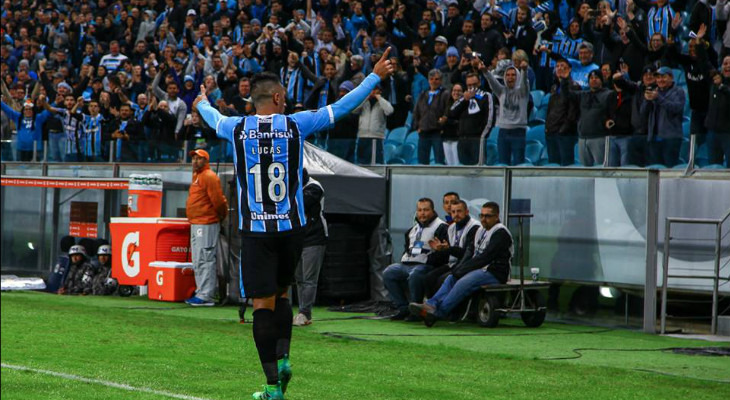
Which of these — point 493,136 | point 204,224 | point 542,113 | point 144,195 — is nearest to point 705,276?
point 493,136

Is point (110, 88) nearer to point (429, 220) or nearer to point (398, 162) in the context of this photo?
point (398, 162)

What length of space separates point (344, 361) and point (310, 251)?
428 cm

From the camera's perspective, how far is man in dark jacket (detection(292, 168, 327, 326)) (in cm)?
1313

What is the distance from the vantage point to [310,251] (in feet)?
45.8

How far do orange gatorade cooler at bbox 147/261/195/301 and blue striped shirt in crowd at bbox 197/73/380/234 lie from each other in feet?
31.4

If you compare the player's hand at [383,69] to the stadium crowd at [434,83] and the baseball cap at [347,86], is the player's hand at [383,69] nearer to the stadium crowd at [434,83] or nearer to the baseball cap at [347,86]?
the stadium crowd at [434,83]

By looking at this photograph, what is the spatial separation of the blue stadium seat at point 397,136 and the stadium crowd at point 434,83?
0.03 meters

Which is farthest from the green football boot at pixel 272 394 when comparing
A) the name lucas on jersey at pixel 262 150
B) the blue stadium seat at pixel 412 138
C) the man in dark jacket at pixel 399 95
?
the man in dark jacket at pixel 399 95

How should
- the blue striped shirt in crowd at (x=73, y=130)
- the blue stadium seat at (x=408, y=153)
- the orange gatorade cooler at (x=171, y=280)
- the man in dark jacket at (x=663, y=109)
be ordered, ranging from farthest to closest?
the blue striped shirt in crowd at (x=73, y=130), the orange gatorade cooler at (x=171, y=280), the blue stadium seat at (x=408, y=153), the man in dark jacket at (x=663, y=109)

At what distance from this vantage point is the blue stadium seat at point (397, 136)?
1676 centimetres

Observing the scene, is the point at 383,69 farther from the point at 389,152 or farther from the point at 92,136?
the point at 92,136

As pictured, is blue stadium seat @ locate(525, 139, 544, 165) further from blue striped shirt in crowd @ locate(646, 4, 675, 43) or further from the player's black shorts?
the player's black shorts

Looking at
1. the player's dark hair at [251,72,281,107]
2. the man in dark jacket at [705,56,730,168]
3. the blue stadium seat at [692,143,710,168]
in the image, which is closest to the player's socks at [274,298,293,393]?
the player's dark hair at [251,72,281,107]

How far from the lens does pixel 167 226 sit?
1692cm
